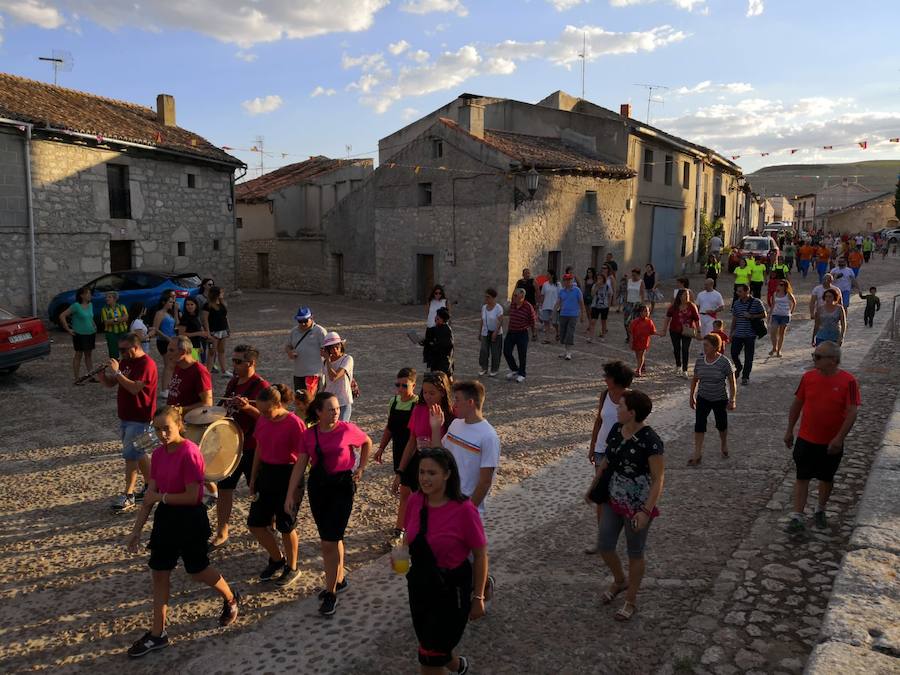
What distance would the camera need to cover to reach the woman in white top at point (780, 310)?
491 inches

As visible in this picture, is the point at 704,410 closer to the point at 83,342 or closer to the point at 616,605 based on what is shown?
the point at 616,605

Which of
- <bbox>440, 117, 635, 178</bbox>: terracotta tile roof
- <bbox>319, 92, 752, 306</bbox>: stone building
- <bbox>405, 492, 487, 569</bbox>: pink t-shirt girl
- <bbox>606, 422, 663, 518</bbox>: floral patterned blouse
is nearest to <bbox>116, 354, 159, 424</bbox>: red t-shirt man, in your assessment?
<bbox>405, 492, 487, 569</bbox>: pink t-shirt girl

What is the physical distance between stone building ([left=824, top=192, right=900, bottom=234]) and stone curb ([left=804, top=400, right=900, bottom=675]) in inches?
2750

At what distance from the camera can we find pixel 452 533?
3312 mm

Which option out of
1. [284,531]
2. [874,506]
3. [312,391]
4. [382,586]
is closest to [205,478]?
[284,531]

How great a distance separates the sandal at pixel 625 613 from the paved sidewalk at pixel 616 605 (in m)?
0.05

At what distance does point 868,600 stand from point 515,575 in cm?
223

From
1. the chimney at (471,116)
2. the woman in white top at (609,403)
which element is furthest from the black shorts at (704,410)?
the chimney at (471,116)

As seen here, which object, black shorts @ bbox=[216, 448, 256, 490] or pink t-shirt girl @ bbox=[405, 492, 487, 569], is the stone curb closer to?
pink t-shirt girl @ bbox=[405, 492, 487, 569]

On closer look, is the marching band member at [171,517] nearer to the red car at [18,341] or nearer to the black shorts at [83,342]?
the black shorts at [83,342]

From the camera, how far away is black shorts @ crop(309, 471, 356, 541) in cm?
439

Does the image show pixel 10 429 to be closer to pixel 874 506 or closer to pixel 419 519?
pixel 419 519

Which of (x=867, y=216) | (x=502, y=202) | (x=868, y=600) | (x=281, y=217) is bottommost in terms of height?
(x=868, y=600)

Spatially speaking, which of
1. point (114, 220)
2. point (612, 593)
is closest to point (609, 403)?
point (612, 593)
